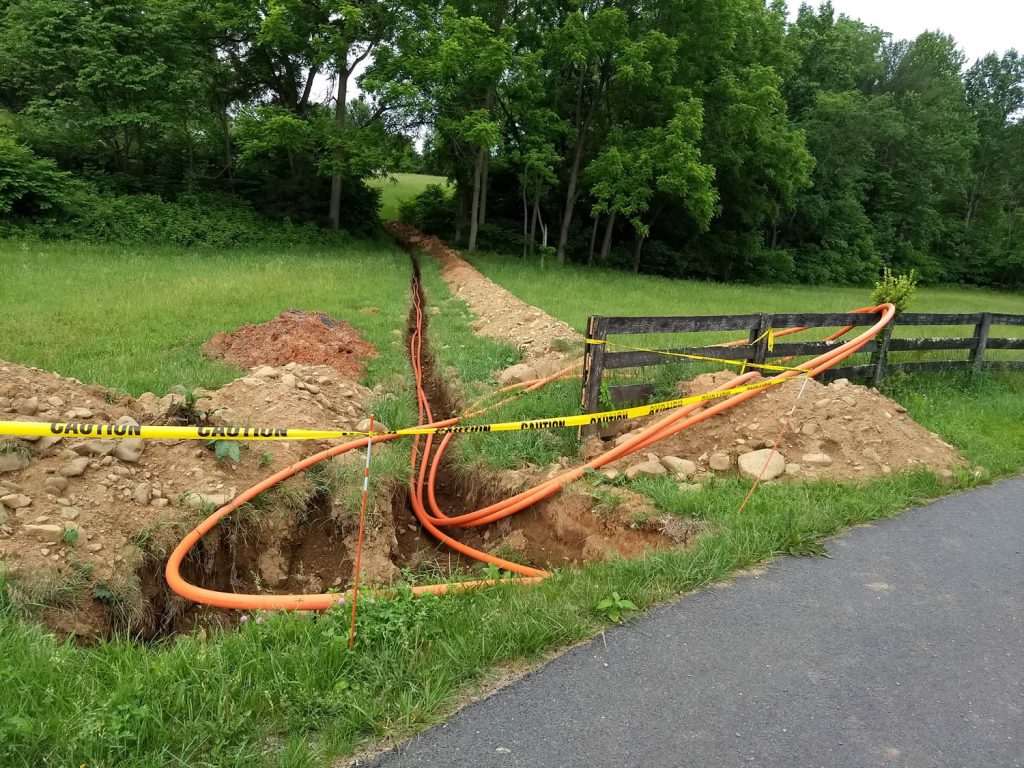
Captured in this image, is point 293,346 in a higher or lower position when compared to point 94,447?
higher

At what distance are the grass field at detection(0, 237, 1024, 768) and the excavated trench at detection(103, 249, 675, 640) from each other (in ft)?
0.94

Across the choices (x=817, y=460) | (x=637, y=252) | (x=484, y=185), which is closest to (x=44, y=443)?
(x=817, y=460)

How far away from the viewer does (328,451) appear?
5.28 metres

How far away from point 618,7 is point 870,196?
27958 millimetres

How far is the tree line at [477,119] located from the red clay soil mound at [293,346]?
1436 cm

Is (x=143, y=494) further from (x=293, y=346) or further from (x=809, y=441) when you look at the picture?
(x=809, y=441)

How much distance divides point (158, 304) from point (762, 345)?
9.83 m

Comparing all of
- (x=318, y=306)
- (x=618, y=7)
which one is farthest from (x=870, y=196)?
(x=318, y=306)

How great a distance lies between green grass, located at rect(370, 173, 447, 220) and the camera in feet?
160

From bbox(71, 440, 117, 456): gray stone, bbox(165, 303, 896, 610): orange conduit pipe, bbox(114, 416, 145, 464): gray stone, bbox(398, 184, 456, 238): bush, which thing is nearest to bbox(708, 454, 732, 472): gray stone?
bbox(165, 303, 896, 610): orange conduit pipe

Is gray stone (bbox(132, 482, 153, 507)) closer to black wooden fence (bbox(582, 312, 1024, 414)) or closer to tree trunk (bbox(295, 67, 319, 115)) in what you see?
black wooden fence (bbox(582, 312, 1024, 414))

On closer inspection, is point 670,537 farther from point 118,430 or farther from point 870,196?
point 870,196

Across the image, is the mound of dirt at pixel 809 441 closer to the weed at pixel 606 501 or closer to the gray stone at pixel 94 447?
the weed at pixel 606 501

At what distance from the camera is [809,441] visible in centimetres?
587
